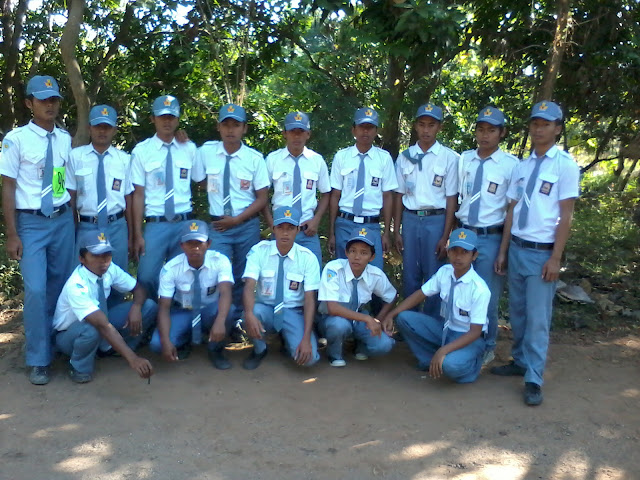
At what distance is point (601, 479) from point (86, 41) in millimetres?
7297

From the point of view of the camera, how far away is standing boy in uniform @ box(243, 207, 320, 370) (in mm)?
5062

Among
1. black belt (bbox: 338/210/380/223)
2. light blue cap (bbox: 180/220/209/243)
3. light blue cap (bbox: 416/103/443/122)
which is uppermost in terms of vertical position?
light blue cap (bbox: 416/103/443/122)

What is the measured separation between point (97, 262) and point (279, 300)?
1.38 m

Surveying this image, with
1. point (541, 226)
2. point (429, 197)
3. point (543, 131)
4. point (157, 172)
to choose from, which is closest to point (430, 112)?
point (429, 197)

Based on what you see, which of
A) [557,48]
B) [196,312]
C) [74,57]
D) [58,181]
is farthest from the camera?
[74,57]

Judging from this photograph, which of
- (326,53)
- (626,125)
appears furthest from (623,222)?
(326,53)

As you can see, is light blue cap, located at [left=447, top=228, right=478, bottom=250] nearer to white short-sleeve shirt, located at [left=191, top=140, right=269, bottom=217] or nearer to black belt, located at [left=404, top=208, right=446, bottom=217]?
black belt, located at [left=404, top=208, right=446, bottom=217]

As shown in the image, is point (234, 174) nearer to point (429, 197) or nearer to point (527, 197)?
point (429, 197)

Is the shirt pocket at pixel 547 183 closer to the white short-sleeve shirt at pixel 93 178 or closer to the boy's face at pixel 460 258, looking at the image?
the boy's face at pixel 460 258

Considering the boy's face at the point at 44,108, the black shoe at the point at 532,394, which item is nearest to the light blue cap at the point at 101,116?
the boy's face at the point at 44,108

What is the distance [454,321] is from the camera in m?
4.92

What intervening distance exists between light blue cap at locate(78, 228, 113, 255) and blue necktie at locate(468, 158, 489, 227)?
2.68 metres

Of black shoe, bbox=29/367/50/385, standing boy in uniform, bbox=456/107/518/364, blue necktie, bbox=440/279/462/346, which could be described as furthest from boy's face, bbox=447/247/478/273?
black shoe, bbox=29/367/50/385

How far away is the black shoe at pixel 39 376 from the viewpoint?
476 cm
